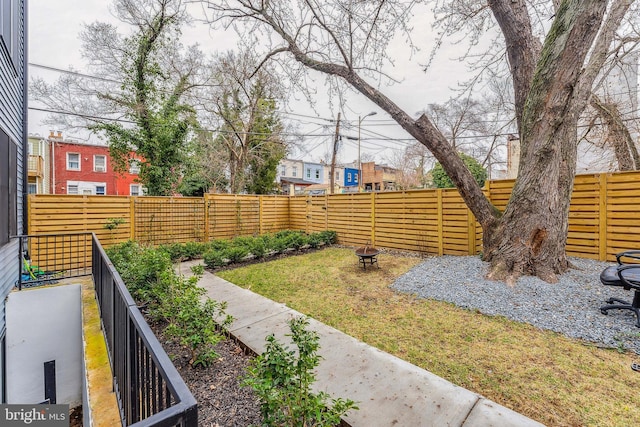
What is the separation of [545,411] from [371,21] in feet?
21.3

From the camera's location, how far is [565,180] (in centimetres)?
484

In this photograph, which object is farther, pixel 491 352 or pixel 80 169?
pixel 80 169

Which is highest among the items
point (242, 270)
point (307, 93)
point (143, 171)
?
point (307, 93)

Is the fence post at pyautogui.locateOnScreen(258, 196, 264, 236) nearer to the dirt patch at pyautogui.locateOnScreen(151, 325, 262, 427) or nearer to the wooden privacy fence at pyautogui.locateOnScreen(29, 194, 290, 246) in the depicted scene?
the wooden privacy fence at pyautogui.locateOnScreen(29, 194, 290, 246)

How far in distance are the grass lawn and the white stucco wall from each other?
290 centimetres

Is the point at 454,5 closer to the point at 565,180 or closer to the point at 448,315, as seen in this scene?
the point at 565,180

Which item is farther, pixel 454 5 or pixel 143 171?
pixel 143 171

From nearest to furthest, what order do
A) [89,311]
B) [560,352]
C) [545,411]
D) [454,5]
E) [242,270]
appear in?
1. [545,411]
2. [560,352]
3. [89,311]
4. [454,5]
5. [242,270]

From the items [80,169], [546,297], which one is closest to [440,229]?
[546,297]

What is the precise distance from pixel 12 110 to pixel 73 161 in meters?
16.7

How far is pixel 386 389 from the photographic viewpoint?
221cm

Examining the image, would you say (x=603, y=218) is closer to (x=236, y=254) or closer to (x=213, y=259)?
(x=236, y=254)

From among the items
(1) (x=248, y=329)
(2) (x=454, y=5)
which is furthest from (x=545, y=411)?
(2) (x=454, y=5)

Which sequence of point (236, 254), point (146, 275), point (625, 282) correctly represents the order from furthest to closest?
point (236, 254)
point (146, 275)
point (625, 282)
